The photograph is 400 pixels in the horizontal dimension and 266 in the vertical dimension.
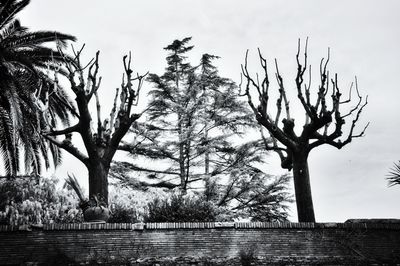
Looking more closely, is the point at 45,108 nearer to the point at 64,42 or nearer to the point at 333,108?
the point at 64,42

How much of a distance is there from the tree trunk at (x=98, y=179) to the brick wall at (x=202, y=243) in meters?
2.65

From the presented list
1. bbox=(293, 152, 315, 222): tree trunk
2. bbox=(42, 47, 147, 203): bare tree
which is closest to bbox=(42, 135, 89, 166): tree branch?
bbox=(42, 47, 147, 203): bare tree

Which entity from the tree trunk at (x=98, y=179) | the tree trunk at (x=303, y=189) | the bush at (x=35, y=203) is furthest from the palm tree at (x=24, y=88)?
the tree trunk at (x=303, y=189)

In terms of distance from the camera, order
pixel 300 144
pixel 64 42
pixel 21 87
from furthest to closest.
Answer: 1. pixel 64 42
2. pixel 21 87
3. pixel 300 144

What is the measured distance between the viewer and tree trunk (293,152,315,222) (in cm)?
1280

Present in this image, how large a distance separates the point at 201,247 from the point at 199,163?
41.7ft

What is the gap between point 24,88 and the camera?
1462 cm

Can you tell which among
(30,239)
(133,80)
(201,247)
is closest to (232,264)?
(201,247)

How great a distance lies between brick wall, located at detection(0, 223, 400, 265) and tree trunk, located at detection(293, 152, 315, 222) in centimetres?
161

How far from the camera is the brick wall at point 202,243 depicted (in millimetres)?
10234

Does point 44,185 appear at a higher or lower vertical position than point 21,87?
lower

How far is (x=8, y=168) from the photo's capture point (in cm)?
1677

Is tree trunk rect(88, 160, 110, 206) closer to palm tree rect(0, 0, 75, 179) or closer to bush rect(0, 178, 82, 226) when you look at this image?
palm tree rect(0, 0, 75, 179)

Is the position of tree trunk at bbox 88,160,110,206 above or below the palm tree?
below
